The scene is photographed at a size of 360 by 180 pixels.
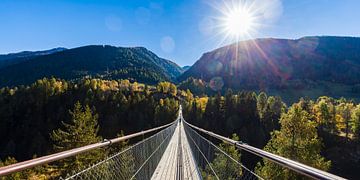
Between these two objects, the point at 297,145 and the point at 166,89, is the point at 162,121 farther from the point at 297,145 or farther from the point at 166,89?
the point at 297,145

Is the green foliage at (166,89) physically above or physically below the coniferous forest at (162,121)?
above

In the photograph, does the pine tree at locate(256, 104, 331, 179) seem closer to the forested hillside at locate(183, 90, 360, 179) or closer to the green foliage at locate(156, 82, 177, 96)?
the forested hillside at locate(183, 90, 360, 179)

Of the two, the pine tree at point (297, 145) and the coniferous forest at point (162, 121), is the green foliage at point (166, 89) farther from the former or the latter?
the pine tree at point (297, 145)

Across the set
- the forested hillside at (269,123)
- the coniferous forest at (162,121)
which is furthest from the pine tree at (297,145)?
the forested hillside at (269,123)

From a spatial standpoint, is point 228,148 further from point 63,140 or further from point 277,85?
point 277,85

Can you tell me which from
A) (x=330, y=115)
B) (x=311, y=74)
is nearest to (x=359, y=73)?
(x=311, y=74)

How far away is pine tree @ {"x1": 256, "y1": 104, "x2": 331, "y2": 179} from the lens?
640 inches

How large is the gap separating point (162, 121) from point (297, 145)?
54638mm

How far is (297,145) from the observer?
18.0 m

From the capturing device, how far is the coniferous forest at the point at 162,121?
64.7 ft

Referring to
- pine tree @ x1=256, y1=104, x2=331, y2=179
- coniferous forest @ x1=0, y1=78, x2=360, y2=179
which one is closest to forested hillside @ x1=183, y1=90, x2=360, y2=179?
coniferous forest @ x1=0, y1=78, x2=360, y2=179

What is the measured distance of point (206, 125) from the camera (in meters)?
64.4

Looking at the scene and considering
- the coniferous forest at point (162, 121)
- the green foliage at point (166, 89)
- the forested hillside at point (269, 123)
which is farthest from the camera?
the green foliage at point (166, 89)

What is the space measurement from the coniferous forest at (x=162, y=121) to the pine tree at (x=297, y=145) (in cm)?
Answer: 6
